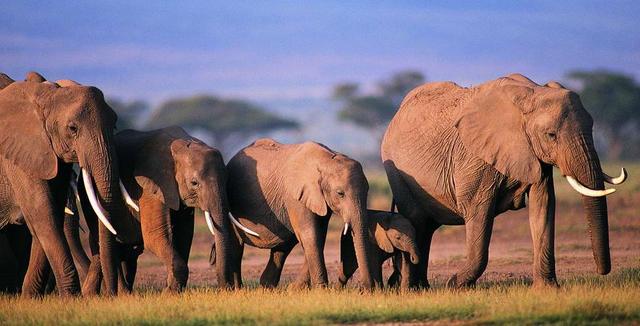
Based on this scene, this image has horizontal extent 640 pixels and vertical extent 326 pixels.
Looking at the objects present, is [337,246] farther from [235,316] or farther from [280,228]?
[235,316]

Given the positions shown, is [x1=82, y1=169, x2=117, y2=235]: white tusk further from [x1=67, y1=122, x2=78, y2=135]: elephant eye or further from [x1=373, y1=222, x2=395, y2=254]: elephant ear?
[x1=373, y1=222, x2=395, y2=254]: elephant ear

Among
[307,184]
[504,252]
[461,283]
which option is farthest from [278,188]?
[504,252]

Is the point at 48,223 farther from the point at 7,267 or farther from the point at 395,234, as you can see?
the point at 395,234

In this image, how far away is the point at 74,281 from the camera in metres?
12.2

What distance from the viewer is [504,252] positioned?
1922cm

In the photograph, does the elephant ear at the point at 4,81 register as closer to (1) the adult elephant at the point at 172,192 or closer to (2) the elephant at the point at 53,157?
(2) the elephant at the point at 53,157

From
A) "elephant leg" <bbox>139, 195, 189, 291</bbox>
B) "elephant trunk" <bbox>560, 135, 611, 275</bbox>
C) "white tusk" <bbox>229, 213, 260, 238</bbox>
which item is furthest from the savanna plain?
"white tusk" <bbox>229, 213, 260, 238</bbox>

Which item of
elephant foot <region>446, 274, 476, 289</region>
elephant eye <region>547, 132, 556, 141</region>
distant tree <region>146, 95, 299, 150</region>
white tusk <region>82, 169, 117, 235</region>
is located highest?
distant tree <region>146, 95, 299, 150</region>

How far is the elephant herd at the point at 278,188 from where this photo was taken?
12125mm

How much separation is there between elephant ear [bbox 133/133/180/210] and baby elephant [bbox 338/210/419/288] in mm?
1786

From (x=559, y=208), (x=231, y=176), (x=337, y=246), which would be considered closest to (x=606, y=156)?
(x=559, y=208)

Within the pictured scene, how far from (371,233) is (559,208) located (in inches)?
522

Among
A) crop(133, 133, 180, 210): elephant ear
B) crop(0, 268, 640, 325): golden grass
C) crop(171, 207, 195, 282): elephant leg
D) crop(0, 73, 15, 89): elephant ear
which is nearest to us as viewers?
crop(0, 268, 640, 325): golden grass

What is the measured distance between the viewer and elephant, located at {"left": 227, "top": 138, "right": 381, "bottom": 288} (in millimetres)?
12703
